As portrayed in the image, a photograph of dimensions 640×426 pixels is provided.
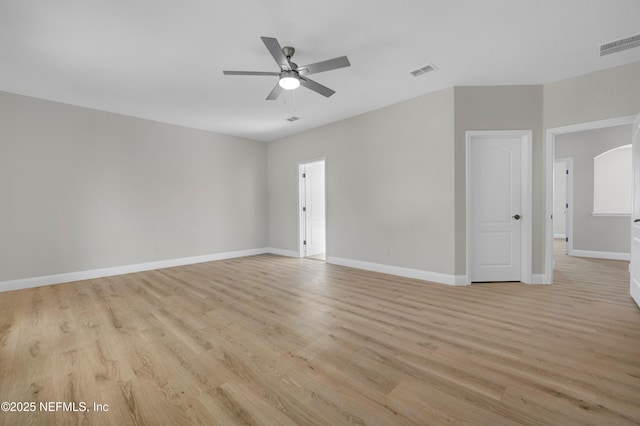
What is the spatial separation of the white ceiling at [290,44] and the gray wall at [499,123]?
0.60ft

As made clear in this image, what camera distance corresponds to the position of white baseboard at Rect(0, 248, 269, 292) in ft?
13.4

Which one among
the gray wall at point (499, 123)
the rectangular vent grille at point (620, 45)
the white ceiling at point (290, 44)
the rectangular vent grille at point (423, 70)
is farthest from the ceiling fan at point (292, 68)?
the rectangular vent grille at point (620, 45)

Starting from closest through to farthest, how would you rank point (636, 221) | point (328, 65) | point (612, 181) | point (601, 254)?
point (328, 65) → point (636, 221) → point (601, 254) → point (612, 181)

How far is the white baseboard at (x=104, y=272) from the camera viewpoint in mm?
4094

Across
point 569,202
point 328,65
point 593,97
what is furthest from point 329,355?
point 569,202

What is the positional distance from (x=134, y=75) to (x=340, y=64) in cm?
278

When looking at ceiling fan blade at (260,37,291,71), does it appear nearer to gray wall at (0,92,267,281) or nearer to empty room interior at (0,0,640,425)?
empty room interior at (0,0,640,425)

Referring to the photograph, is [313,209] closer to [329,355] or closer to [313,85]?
[313,85]

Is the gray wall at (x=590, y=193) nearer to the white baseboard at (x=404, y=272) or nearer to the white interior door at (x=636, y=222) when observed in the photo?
the white interior door at (x=636, y=222)

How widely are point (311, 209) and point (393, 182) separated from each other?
2.57 metres

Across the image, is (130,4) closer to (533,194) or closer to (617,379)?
(617,379)

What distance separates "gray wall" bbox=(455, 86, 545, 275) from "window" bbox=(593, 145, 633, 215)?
3305 millimetres

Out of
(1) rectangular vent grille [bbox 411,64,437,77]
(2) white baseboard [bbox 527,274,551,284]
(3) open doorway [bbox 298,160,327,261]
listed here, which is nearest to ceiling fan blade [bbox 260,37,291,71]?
(1) rectangular vent grille [bbox 411,64,437,77]

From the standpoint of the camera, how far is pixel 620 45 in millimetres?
2926
